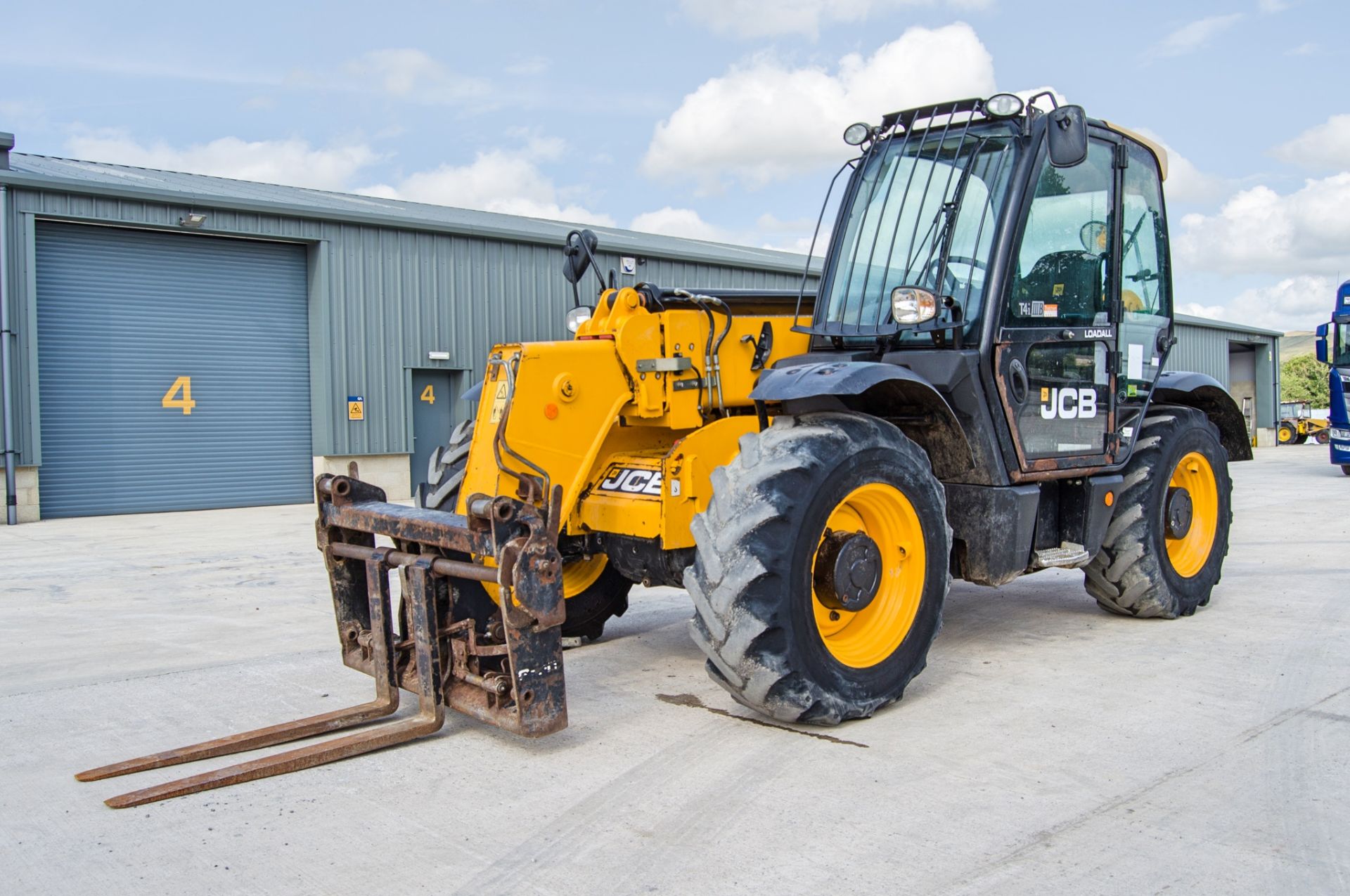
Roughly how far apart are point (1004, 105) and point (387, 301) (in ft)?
45.7

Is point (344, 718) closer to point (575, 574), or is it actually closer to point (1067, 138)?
point (575, 574)

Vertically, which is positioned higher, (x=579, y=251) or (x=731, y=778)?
(x=579, y=251)

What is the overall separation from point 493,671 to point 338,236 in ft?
46.6

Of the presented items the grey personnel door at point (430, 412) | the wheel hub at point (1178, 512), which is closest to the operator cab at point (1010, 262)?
the wheel hub at point (1178, 512)

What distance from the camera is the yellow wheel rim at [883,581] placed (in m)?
4.86

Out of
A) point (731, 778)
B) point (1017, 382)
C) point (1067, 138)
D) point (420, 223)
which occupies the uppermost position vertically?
point (420, 223)

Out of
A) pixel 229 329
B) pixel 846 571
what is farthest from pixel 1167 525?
pixel 229 329

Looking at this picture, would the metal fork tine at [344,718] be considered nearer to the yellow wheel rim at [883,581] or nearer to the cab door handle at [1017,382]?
the yellow wheel rim at [883,581]

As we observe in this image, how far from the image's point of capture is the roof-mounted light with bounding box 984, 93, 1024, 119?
548 centimetres

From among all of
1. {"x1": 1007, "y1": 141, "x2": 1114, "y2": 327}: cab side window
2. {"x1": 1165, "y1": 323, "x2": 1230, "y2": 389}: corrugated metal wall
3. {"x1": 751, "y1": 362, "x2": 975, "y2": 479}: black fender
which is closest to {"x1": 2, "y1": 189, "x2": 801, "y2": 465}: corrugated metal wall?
{"x1": 1007, "y1": 141, "x2": 1114, "y2": 327}: cab side window

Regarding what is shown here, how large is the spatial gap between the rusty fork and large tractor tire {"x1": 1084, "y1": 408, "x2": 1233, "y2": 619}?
4.15 m

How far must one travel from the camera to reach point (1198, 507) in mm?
7246

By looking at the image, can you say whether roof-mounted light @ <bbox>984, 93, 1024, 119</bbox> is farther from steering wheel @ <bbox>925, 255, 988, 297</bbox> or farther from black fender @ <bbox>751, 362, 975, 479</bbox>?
black fender @ <bbox>751, 362, 975, 479</bbox>

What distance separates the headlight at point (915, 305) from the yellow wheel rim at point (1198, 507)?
2802 millimetres
